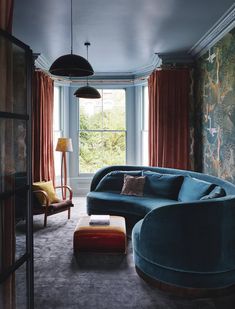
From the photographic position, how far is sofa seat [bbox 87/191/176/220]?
15.6ft

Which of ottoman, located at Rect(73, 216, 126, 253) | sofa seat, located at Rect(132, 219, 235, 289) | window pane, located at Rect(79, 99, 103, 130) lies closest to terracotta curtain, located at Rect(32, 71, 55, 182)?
window pane, located at Rect(79, 99, 103, 130)

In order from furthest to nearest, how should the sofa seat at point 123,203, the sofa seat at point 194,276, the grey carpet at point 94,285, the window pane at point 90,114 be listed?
the window pane at point 90,114, the sofa seat at point 123,203, the sofa seat at point 194,276, the grey carpet at point 94,285

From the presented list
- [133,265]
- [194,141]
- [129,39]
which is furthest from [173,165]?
[133,265]

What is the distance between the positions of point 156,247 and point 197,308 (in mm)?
580

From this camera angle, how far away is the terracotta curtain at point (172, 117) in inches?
236

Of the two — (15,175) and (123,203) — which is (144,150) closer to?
(123,203)

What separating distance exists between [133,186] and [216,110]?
1.80 metres

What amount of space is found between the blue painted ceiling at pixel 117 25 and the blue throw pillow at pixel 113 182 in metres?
2.17

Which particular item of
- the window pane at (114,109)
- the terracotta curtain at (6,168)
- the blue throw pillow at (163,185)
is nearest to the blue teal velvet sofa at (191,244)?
the terracotta curtain at (6,168)

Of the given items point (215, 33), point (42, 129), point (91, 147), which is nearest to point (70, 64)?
point (215, 33)

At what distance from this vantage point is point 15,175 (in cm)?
199

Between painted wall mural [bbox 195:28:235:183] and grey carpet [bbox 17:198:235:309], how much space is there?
77.1 inches

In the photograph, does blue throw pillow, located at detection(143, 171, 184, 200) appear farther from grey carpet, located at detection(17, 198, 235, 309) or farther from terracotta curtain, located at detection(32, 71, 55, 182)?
terracotta curtain, located at detection(32, 71, 55, 182)

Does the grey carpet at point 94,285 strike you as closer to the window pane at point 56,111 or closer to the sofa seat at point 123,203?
the sofa seat at point 123,203
